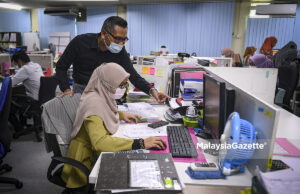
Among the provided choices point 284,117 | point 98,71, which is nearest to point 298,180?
point 98,71

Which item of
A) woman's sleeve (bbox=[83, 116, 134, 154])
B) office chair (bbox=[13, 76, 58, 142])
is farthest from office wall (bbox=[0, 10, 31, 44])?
woman's sleeve (bbox=[83, 116, 134, 154])

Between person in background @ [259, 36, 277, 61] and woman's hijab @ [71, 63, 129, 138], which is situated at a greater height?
person in background @ [259, 36, 277, 61]

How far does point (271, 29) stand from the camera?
22.4ft

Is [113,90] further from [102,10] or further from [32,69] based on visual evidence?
[102,10]

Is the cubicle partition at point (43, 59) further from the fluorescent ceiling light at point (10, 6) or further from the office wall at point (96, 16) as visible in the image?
the fluorescent ceiling light at point (10, 6)

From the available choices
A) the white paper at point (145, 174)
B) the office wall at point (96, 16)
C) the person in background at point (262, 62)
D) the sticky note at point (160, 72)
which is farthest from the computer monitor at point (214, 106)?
the office wall at point (96, 16)

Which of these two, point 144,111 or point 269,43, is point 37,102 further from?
point 269,43

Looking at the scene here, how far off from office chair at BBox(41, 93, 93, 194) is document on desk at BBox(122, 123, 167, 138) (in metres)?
0.34

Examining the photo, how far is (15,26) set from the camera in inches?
358

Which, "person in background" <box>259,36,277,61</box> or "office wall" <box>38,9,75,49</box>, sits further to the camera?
"office wall" <box>38,9,75,49</box>

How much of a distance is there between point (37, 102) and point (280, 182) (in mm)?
3222

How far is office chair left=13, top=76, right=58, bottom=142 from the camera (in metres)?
3.04

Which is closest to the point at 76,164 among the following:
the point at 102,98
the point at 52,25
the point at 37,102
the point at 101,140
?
the point at 101,140

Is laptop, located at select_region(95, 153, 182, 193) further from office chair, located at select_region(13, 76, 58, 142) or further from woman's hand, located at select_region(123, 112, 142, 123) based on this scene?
office chair, located at select_region(13, 76, 58, 142)
